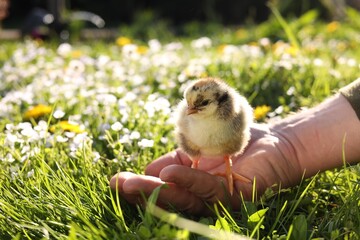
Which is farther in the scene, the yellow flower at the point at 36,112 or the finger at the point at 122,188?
the yellow flower at the point at 36,112

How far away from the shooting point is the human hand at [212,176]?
2041 millimetres

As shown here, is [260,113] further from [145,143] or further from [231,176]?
[231,176]

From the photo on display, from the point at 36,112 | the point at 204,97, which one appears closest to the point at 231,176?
the point at 204,97

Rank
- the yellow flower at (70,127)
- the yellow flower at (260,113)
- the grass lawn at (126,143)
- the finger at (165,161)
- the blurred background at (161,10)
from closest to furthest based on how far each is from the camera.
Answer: the grass lawn at (126,143) → the finger at (165,161) → the yellow flower at (70,127) → the yellow flower at (260,113) → the blurred background at (161,10)

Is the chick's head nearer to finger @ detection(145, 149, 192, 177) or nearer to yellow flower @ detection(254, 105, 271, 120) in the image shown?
finger @ detection(145, 149, 192, 177)

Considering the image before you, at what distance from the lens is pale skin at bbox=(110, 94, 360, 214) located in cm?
207

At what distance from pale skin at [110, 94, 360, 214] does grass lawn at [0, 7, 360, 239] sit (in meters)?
0.06

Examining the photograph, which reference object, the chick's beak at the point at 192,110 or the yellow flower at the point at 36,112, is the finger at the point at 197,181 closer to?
the chick's beak at the point at 192,110

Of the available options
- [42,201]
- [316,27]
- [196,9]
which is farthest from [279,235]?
[196,9]

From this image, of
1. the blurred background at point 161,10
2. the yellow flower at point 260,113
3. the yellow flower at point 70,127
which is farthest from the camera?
the blurred background at point 161,10

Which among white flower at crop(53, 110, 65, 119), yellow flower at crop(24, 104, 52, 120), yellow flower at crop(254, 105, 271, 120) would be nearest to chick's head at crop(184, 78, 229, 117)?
white flower at crop(53, 110, 65, 119)

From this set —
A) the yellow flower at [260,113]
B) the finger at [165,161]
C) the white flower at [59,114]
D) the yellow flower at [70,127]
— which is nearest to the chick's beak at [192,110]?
the finger at [165,161]

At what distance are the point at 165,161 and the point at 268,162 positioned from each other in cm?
41

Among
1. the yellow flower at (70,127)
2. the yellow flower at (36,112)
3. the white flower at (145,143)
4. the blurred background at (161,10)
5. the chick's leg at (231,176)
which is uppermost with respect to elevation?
the chick's leg at (231,176)
